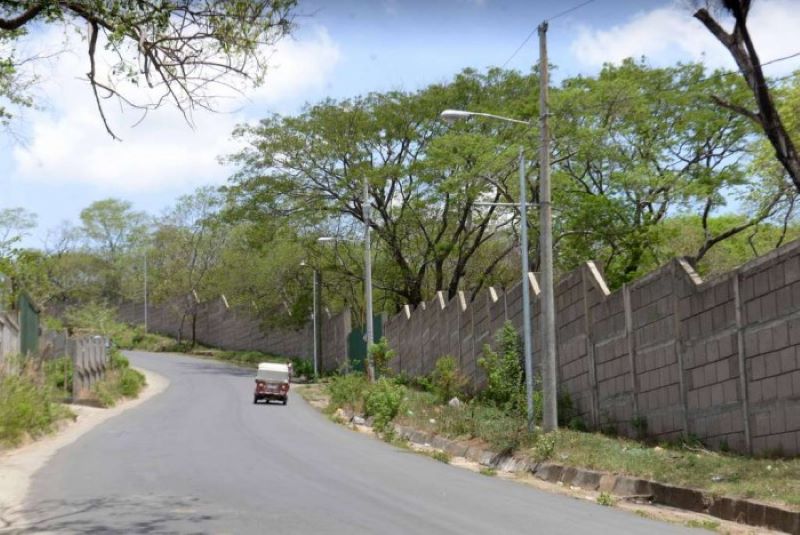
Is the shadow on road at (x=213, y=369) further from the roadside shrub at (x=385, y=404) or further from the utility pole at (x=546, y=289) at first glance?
the utility pole at (x=546, y=289)

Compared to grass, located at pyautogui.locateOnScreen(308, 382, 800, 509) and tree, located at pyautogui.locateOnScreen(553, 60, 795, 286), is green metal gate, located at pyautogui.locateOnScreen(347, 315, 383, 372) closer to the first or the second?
tree, located at pyautogui.locateOnScreen(553, 60, 795, 286)

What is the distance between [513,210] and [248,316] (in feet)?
109

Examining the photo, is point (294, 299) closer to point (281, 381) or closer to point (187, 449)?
point (281, 381)

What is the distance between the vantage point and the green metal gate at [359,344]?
46.0 m

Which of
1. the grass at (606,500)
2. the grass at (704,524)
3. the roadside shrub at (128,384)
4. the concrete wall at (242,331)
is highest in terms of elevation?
Answer: the concrete wall at (242,331)

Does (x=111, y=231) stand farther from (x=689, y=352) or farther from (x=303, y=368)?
(x=689, y=352)

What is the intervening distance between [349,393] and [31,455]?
1592 cm

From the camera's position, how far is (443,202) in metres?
43.4

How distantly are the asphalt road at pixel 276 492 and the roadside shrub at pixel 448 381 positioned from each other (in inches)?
268

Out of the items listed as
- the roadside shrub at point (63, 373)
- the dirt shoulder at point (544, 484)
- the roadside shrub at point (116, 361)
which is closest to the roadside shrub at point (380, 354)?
the dirt shoulder at point (544, 484)

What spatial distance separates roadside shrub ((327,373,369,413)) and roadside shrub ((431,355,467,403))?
324 cm

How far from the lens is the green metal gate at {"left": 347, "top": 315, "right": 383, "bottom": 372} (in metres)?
46.0

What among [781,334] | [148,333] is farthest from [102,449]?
[148,333]

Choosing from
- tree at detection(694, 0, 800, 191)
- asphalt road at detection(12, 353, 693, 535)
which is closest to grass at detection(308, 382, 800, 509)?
asphalt road at detection(12, 353, 693, 535)
